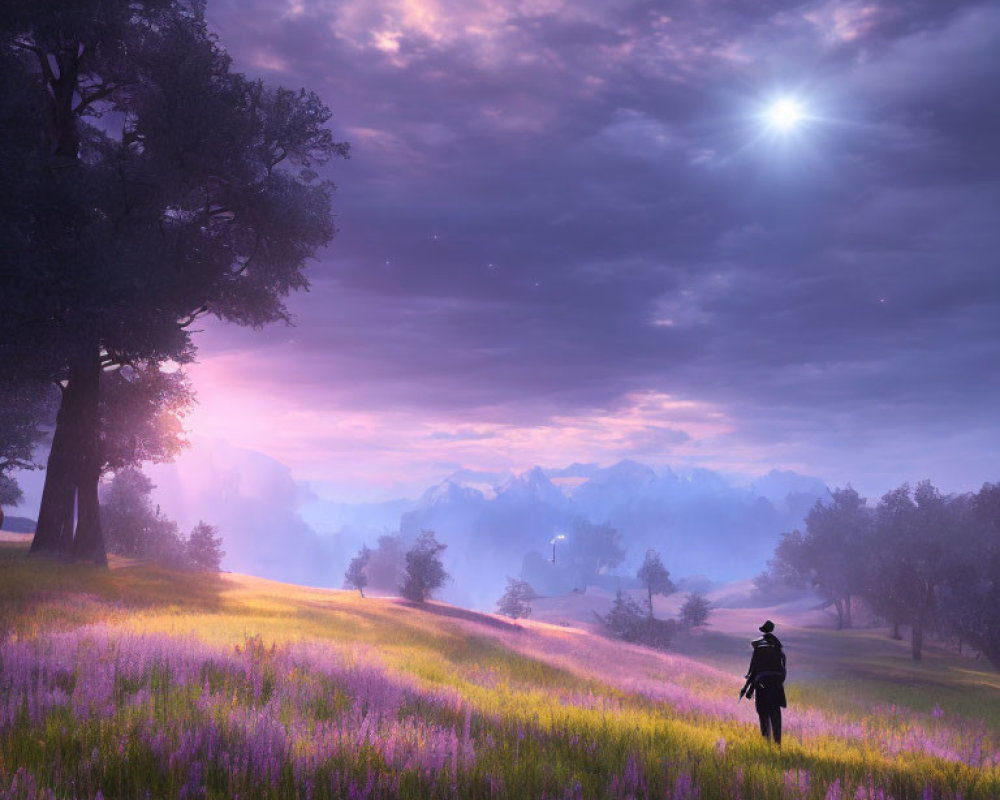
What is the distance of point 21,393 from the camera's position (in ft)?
87.5

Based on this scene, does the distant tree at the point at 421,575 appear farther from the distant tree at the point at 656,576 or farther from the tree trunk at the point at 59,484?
the distant tree at the point at 656,576

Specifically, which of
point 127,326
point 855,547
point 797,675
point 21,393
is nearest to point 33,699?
point 127,326

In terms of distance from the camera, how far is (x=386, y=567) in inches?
5595

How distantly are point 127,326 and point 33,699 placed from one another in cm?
1848

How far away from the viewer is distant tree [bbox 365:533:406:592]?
14075cm

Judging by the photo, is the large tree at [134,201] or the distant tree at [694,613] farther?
the distant tree at [694,613]

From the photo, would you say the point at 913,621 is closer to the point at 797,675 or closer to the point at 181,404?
the point at 797,675

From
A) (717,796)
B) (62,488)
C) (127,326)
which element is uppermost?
(127,326)

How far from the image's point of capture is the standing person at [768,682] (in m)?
8.93

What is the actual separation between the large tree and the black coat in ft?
67.2

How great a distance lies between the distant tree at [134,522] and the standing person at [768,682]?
5349 centimetres

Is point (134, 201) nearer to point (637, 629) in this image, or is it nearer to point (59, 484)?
point (59, 484)

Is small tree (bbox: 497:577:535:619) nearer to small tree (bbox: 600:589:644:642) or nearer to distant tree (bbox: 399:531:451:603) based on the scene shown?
small tree (bbox: 600:589:644:642)

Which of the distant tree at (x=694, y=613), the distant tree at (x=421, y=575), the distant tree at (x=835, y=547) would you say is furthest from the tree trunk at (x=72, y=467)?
the distant tree at (x=835, y=547)
